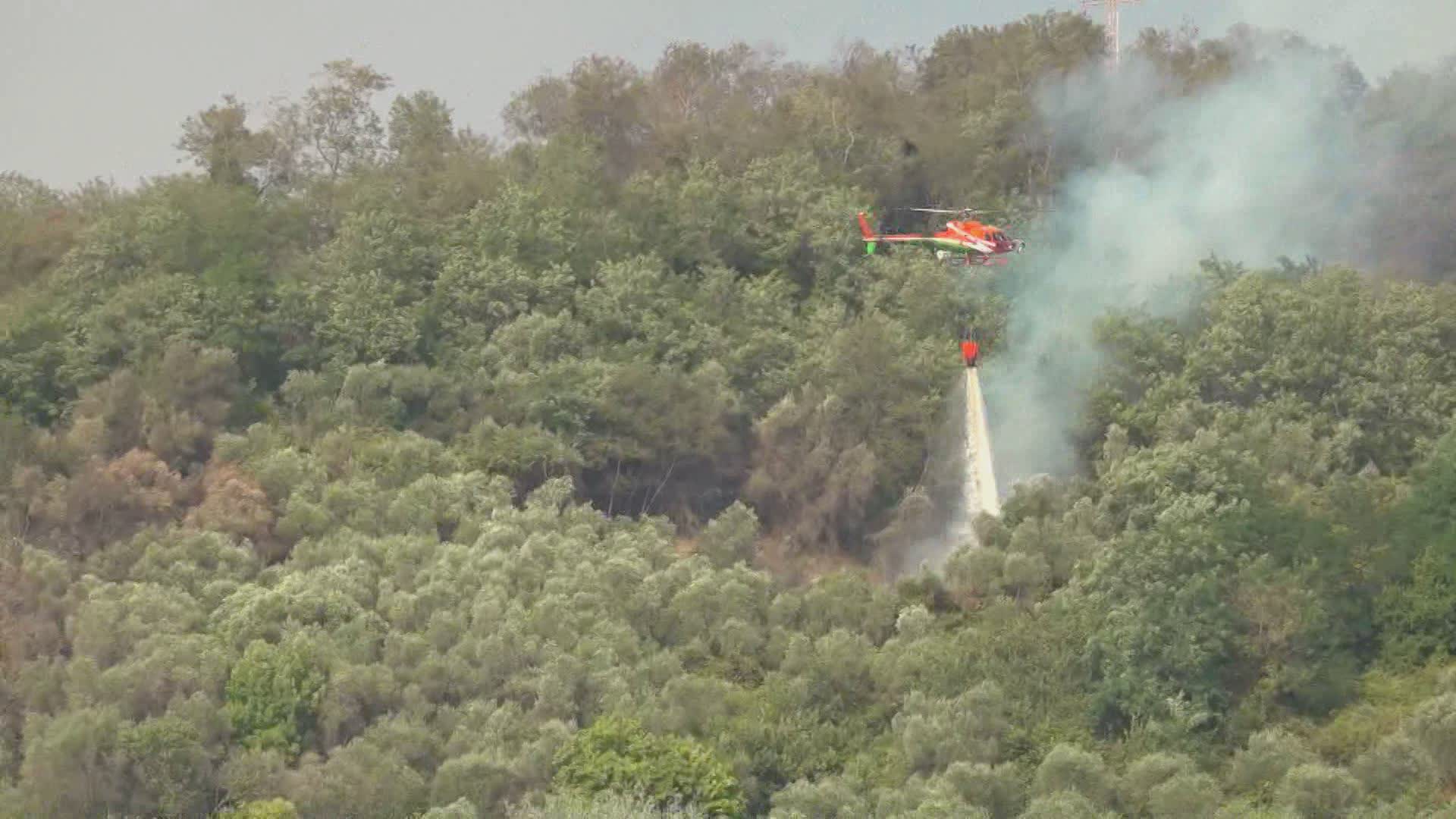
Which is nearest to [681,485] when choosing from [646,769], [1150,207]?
[1150,207]

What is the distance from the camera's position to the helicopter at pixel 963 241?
68000 mm

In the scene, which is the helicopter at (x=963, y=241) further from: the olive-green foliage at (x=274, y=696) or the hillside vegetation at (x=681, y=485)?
the olive-green foliage at (x=274, y=696)

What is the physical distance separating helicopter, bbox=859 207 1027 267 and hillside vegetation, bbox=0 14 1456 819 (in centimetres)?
60

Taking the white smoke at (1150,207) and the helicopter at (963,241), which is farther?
the helicopter at (963,241)

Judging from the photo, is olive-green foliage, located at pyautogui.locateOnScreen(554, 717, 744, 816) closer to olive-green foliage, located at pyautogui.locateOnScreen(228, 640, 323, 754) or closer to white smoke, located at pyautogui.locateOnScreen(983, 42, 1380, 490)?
olive-green foliage, located at pyautogui.locateOnScreen(228, 640, 323, 754)

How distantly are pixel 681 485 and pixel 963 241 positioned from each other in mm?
7175

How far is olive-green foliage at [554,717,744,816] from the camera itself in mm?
52812

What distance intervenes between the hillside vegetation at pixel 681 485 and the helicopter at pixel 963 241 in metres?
0.60

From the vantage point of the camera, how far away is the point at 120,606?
190 ft

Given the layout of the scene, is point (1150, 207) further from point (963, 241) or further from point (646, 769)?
point (646, 769)

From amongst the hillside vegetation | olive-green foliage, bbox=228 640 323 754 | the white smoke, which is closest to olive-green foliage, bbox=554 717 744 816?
the hillside vegetation

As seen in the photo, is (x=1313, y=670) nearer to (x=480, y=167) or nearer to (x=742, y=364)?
(x=742, y=364)

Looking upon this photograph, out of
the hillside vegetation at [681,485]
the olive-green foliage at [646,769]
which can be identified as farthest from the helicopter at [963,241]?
the olive-green foliage at [646,769]

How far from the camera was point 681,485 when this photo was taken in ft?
221
